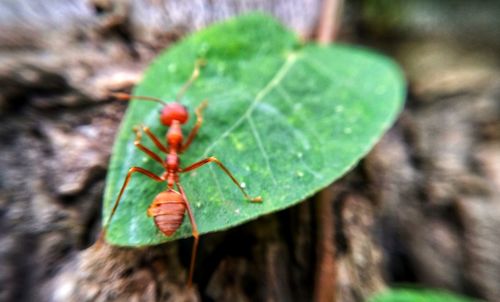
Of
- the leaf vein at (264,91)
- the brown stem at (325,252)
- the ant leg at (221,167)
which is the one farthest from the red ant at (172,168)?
the brown stem at (325,252)

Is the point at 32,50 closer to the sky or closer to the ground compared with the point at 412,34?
closer to the sky

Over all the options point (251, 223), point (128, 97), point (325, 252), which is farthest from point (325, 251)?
point (128, 97)

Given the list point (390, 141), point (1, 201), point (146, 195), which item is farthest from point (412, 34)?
point (1, 201)

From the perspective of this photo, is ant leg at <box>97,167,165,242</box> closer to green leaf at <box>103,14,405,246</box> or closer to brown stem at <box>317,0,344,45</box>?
green leaf at <box>103,14,405,246</box>

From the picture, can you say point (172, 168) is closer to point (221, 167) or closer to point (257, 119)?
point (221, 167)

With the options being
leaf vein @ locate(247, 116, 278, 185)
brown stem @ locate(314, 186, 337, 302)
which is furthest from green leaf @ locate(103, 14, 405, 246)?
brown stem @ locate(314, 186, 337, 302)

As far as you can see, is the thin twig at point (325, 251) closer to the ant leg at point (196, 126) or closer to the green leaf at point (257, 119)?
the green leaf at point (257, 119)

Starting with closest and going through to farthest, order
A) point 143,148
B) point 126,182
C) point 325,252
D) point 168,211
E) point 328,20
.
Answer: point 168,211 → point 126,182 → point 143,148 → point 325,252 → point 328,20

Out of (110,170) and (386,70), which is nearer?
(110,170)

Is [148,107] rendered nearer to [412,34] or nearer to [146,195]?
[146,195]
